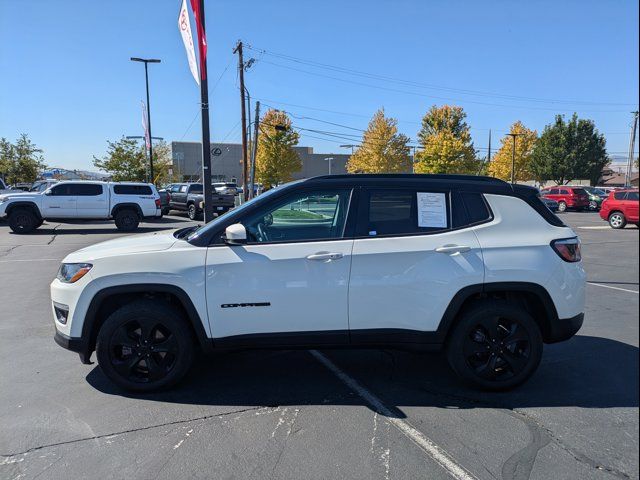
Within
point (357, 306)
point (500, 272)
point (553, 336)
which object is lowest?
point (553, 336)

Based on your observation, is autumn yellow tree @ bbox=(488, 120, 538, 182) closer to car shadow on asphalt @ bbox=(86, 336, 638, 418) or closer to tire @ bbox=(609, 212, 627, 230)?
tire @ bbox=(609, 212, 627, 230)

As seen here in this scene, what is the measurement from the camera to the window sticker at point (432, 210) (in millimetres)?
3925

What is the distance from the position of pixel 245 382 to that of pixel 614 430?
293cm

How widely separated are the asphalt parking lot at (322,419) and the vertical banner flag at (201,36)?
6022mm

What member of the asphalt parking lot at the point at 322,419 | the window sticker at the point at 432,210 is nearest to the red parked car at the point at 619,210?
the asphalt parking lot at the point at 322,419

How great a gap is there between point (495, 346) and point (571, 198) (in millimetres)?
34415

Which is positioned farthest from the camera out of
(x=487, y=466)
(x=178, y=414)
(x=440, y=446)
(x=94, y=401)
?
(x=94, y=401)

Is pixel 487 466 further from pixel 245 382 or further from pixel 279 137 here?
pixel 279 137

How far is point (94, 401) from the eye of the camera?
3840 mm

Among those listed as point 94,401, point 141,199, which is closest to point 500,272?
point 94,401

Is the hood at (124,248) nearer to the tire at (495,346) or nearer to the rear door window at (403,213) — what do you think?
the rear door window at (403,213)

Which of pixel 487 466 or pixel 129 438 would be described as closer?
pixel 487 466

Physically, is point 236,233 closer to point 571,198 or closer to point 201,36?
point 201,36

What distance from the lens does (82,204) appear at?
18.0 m
